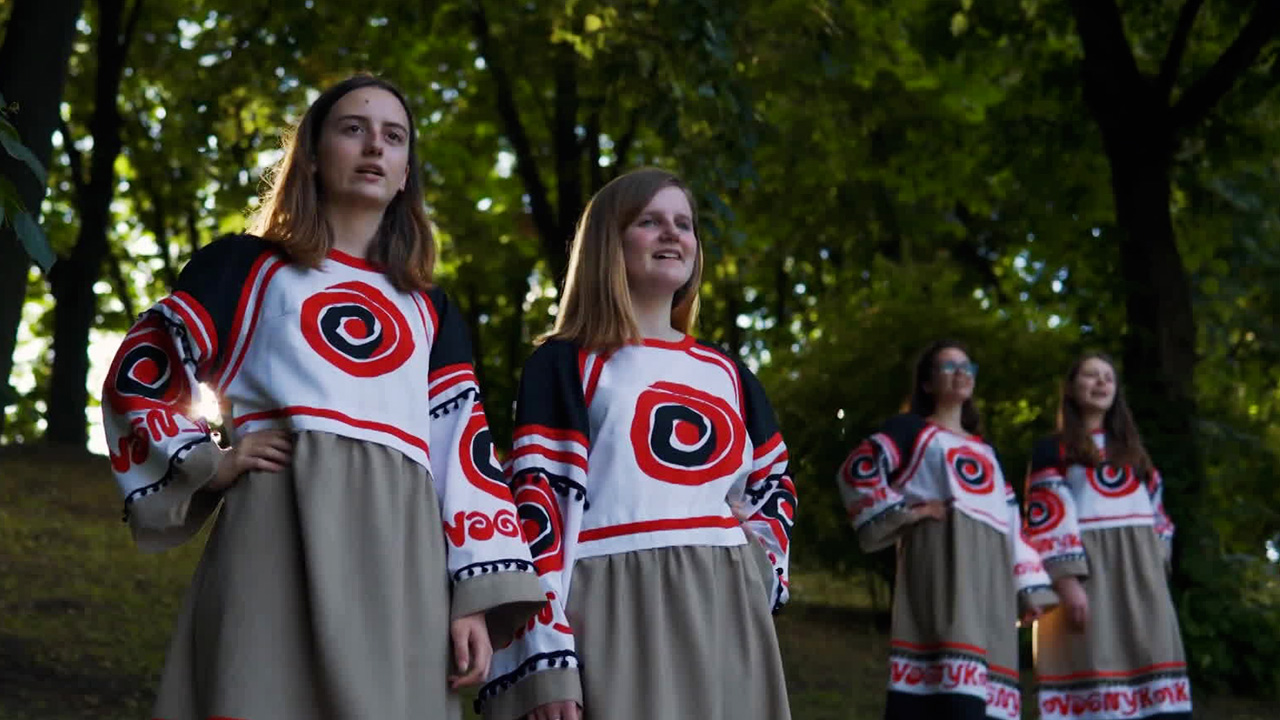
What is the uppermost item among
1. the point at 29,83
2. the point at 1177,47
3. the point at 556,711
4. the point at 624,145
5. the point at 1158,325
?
the point at 624,145

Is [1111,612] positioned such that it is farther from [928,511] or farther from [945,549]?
[928,511]

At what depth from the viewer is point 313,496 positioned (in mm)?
3730

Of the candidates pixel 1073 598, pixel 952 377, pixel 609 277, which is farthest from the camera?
pixel 1073 598

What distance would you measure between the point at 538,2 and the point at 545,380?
34.2 feet

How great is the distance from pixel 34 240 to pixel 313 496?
993mm

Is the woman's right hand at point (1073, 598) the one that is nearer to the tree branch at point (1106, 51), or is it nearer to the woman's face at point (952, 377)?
the woman's face at point (952, 377)

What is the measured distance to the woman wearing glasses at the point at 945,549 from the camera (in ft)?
27.8

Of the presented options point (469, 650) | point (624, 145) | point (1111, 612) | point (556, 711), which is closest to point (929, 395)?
point (1111, 612)

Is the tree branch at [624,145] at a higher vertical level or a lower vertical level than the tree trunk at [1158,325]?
higher

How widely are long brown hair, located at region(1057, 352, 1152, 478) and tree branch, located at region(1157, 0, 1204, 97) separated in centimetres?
473

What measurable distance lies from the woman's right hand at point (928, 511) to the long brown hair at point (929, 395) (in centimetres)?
48

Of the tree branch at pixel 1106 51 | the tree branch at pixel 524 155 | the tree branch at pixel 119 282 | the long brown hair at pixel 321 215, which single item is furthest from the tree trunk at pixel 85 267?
the long brown hair at pixel 321 215

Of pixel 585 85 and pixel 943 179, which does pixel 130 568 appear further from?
pixel 943 179

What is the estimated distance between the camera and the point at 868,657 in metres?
14.4
